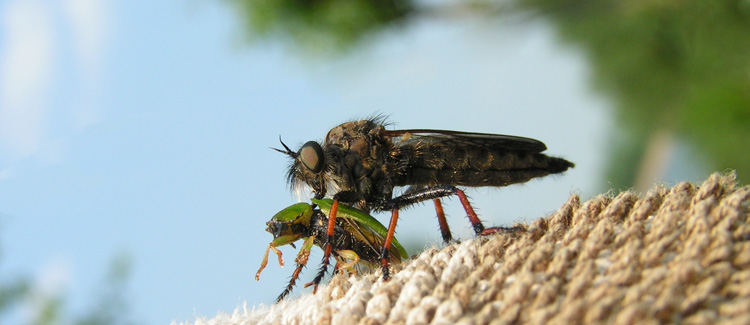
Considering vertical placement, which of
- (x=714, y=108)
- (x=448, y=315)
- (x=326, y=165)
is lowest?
(x=448, y=315)

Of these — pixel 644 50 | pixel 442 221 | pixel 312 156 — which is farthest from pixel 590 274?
pixel 644 50

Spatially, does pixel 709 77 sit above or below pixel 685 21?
below

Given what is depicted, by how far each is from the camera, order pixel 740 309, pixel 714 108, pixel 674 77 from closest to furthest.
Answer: pixel 740 309, pixel 714 108, pixel 674 77

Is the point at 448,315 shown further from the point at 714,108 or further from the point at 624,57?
the point at 624,57

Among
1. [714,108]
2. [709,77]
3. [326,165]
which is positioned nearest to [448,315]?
[326,165]

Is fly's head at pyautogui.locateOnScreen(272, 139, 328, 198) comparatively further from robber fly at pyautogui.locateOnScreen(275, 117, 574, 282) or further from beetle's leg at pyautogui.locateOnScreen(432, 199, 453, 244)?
beetle's leg at pyautogui.locateOnScreen(432, 199, 453, 244)

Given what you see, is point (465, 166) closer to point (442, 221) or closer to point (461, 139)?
point (461, 139)

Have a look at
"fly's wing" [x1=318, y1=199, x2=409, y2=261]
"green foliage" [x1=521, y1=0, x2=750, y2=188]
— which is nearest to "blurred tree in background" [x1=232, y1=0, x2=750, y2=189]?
"green foliage" [x1=521, y1=0, x2=750, y2=188]
